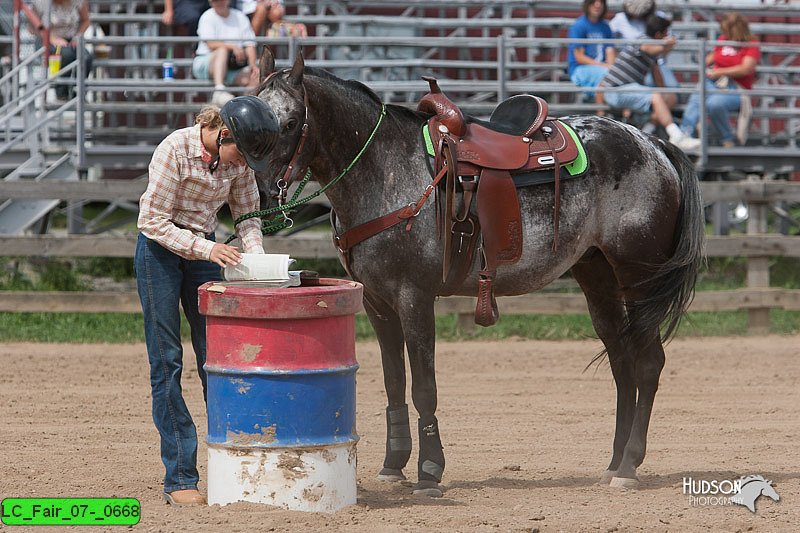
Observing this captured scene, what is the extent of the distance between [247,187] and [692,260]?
242 cm

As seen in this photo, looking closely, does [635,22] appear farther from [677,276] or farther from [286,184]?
[286,184]

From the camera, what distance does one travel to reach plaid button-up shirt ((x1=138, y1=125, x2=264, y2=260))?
495cm

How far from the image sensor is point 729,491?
5.62 m

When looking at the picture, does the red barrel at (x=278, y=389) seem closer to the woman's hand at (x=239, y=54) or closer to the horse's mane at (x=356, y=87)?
the horse's mane at (x=356, y=87)

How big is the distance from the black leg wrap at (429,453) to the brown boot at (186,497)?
1088mm

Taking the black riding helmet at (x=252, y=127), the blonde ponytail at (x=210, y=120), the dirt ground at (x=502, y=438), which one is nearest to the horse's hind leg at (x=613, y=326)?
the dirt ground at (x=502, y=438)

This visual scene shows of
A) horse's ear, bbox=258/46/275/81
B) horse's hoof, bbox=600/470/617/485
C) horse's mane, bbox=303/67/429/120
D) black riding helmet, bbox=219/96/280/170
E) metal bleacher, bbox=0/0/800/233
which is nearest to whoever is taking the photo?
black riding helmet, bbox=219/96/280/170

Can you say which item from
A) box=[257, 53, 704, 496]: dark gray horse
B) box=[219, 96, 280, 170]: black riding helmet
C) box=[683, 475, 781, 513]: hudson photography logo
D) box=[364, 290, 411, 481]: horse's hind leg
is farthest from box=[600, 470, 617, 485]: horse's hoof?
box=[219, 96, 280, 170]: black riding helmet

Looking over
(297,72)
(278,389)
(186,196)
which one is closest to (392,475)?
(278,389)

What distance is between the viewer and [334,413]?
193 inches

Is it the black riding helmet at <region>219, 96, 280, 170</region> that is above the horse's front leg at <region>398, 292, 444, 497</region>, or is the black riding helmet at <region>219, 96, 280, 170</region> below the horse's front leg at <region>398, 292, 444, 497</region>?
above

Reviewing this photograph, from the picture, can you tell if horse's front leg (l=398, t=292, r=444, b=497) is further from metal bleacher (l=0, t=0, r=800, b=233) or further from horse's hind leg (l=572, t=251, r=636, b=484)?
metal bleacher (l=0, t=0, r=800, b=233)

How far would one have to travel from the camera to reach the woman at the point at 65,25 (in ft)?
38.9

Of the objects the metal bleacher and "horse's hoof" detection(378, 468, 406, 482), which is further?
the metal bleacher
